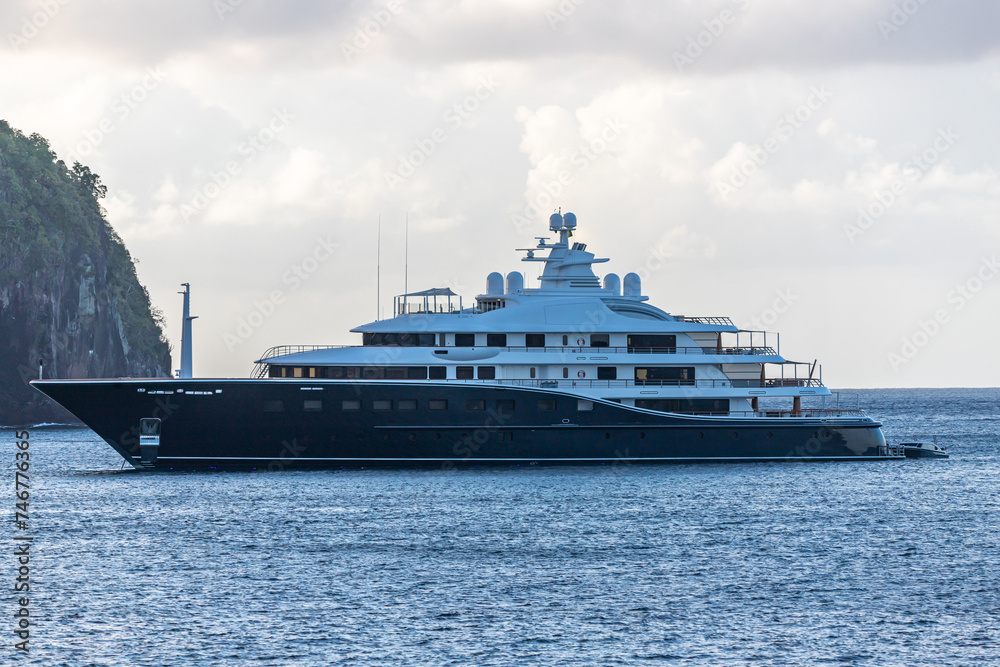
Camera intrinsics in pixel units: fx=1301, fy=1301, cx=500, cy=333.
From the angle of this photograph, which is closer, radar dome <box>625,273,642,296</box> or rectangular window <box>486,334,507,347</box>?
rectangular window <box>486,334,507,347</box>

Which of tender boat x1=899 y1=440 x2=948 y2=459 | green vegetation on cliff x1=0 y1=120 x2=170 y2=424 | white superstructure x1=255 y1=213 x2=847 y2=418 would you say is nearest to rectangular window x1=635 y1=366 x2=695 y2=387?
white superstructure x1=255 y1=213 x2=847 y2=418

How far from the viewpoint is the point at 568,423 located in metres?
46.9

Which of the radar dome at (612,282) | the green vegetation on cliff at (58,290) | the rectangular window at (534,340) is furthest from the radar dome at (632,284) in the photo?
the green vegetation on cliff at (58,290)

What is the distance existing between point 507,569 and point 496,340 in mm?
19574

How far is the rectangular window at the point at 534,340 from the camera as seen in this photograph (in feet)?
159

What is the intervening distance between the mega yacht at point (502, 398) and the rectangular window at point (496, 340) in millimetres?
52

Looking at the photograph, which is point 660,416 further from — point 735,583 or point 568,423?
point 735,583

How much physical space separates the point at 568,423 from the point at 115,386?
1592cm

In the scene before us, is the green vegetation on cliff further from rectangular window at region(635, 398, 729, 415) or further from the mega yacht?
rectangular window at region(635, 398, 729, 415)

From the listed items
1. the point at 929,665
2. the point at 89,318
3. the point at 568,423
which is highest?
the point at 89,318

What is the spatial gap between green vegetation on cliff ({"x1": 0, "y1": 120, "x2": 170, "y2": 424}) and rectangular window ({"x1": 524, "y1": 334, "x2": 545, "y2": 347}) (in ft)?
212

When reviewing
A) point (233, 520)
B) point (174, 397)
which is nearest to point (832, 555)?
point (233, 520)

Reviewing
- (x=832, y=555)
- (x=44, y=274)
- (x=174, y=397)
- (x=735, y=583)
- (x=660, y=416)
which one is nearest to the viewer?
(x=735, y=583)

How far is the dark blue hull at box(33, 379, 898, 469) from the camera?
44.8 m
